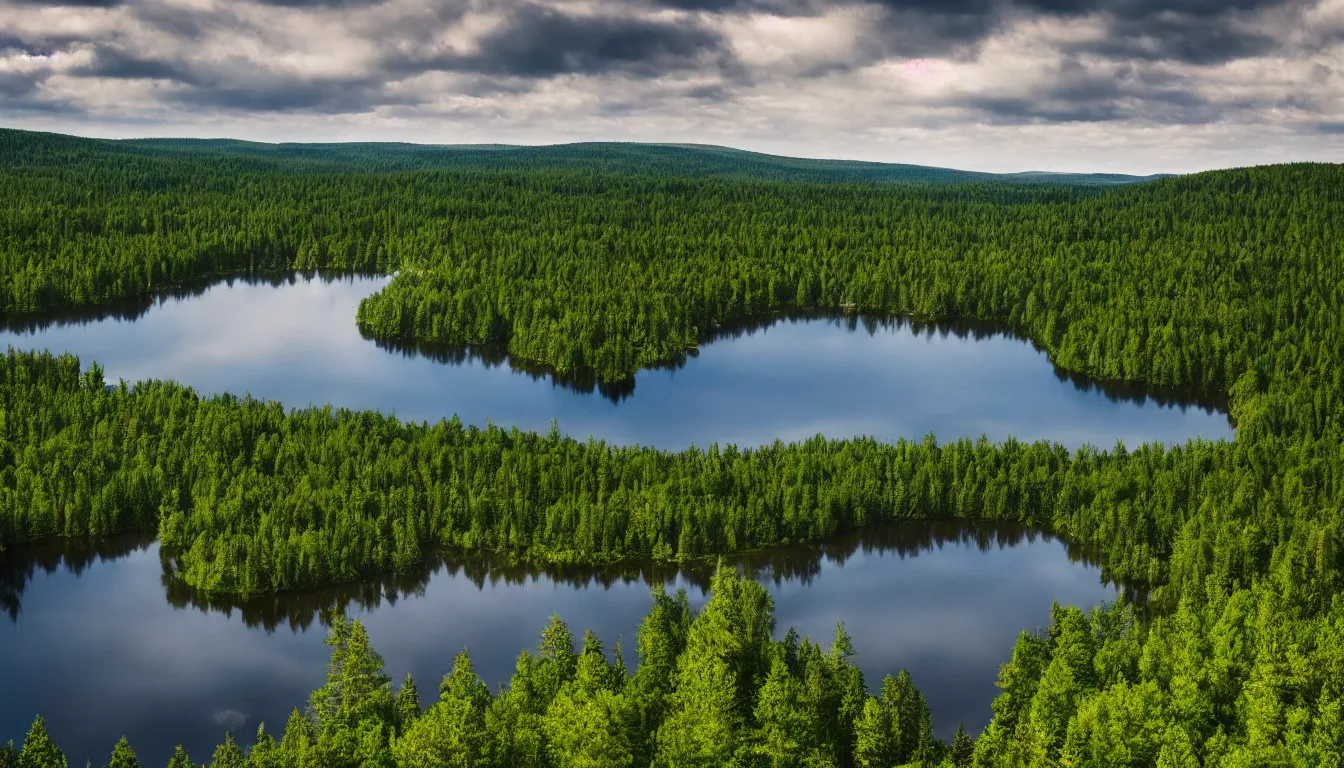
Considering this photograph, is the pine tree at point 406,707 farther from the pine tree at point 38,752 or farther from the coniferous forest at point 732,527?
the pine tree at point 38,752

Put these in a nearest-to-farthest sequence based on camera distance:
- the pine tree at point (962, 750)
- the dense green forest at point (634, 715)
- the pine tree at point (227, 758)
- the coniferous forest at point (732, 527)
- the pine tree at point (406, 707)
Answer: the pine tree at point (227, 758), the dense green forest at point (634, 715), the coniferous forest at point (732, 527), the pine tree at point (962, 750), the pine tree at point (406, 707)

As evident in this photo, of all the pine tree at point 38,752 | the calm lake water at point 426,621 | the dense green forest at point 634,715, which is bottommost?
the calm lake water at point 426,621

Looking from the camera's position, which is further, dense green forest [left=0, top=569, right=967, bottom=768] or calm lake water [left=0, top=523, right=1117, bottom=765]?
calm lake water [left=0, top=523, right=1117, bottom=765]

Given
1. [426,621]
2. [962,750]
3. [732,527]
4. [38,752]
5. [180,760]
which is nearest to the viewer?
[38,752]

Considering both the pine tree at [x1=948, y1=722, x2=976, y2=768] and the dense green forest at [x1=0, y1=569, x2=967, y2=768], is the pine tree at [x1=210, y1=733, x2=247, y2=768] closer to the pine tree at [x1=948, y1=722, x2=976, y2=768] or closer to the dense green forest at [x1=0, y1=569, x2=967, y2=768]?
the dense green forest at [x1=0, y1=569, x2=967, y2=768]

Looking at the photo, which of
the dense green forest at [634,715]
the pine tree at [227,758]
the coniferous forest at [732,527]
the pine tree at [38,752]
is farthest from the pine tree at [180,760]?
the pine tree at [38,752]

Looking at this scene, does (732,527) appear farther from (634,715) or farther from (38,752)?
(38,752)

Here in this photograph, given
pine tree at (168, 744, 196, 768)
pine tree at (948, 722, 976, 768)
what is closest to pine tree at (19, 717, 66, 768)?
pine tree at (168, 744, 196, 768)

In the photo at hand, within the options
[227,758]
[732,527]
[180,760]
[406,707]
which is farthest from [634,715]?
[732,527]

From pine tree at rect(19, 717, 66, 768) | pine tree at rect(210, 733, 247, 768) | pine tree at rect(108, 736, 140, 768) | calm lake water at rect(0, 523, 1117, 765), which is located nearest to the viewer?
pine tree at rect(210, 733, 247, 768)

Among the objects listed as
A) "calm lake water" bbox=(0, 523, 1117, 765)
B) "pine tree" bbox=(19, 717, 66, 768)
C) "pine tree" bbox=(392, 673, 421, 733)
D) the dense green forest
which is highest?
the dense green forest
